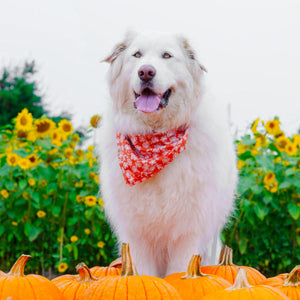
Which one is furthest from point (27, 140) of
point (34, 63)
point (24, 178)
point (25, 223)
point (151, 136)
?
point (34, 63)

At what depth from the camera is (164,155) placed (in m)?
2.71

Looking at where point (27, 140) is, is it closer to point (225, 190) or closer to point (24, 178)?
point (24, 178)

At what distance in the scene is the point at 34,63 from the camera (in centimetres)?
2216

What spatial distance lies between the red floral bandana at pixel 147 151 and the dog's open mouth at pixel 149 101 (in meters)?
0.24

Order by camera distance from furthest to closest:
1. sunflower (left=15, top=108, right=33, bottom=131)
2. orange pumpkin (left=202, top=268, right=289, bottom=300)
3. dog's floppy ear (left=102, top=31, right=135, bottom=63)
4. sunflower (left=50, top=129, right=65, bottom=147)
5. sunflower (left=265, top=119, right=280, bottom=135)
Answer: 1. sunflower (left=50, top=129, right=65, bottom=147)
2. sunflower (left=15, top=108, right=33, bottom=131)
3. sunflower (left=265, top=119, right=280, bottom=135)
4. dog's floppy ear (left=102, top=31, right=135, bottom=63)
5. orange pumpkin (left=202, top=268, right=289, bottom=300)

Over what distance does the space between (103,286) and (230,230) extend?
307 cm

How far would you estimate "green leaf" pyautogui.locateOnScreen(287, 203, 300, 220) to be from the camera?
4.01 meters

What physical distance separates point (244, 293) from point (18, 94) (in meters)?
19.0

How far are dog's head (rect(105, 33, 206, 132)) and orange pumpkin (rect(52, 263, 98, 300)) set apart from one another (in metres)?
1.17

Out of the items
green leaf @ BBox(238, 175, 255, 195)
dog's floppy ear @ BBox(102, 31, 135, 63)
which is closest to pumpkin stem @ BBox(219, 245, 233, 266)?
dog's floppy ear @ BBox(102, 31, 135, 63)

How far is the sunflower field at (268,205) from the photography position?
414cm

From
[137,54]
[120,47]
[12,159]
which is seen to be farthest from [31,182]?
[137,54]

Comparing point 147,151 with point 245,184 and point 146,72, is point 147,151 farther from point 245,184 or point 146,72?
point 245,184

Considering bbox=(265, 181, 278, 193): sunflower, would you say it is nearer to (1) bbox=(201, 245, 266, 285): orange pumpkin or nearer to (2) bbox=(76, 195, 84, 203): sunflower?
(2) bbox=(76, 195, 84, 203): sunflower
